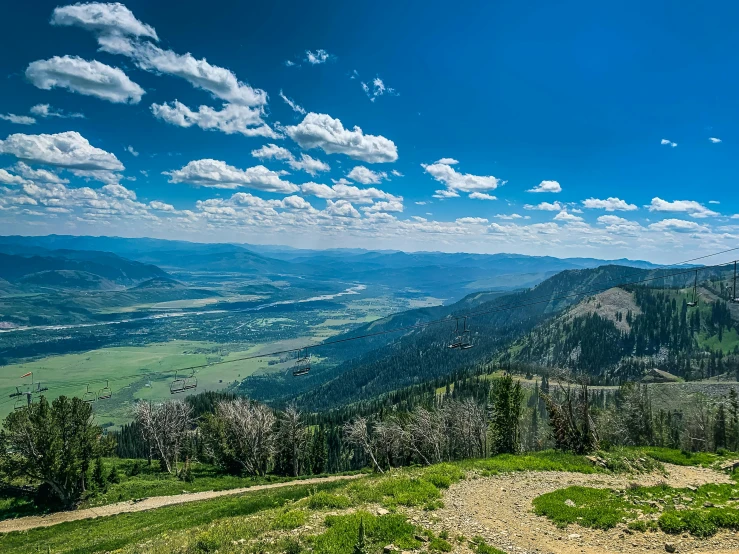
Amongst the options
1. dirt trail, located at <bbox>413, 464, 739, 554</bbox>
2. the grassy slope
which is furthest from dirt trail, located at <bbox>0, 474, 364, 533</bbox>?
Answer: dirt trail, located at <bbox>413, 464, 739, 554</bbox>

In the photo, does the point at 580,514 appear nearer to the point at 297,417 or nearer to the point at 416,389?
the point at 297,417

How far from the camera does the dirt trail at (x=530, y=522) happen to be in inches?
559

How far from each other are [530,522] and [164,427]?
57.4 meters

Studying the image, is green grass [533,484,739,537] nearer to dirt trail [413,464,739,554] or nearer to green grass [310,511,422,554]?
dirt trail [413,464,739,554]

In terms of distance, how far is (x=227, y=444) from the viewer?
5975 centimetres

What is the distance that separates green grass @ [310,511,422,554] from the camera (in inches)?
549

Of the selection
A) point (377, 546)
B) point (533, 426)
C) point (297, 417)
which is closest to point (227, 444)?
point (297, 417)

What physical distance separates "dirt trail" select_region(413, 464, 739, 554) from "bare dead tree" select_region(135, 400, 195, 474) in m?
50.5

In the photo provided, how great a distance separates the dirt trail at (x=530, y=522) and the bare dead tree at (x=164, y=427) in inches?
→ 1987

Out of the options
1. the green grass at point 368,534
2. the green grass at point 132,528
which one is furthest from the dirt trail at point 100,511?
the green grass at point 368,534

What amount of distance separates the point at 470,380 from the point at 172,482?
154825mm

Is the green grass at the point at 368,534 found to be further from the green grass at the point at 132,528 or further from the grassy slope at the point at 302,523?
the green grass at the point at 132,528

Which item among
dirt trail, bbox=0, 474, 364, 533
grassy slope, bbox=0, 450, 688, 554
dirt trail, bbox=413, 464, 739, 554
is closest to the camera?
dirt trail, bbox=413, 464, 739, 554

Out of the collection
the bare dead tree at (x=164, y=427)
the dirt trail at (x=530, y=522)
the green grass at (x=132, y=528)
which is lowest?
the bare dead tree at (x=164, y=427)
